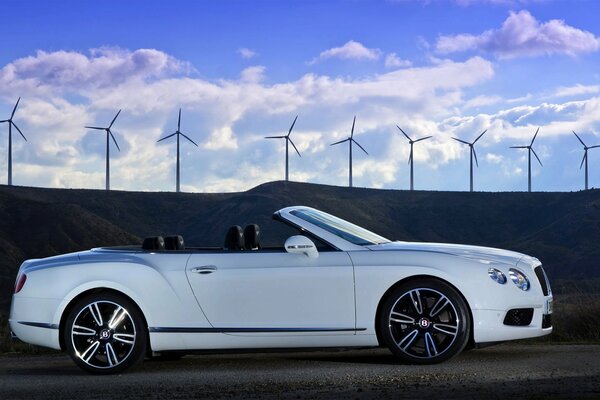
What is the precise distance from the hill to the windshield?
81.1m

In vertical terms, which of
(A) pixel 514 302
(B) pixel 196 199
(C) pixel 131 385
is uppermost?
(B) pixel 196 199

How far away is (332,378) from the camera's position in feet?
29.4

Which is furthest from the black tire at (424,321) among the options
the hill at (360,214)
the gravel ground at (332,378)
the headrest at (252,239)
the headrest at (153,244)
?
the hill at (360,214)

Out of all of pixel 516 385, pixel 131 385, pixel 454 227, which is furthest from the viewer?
pixel 454 227

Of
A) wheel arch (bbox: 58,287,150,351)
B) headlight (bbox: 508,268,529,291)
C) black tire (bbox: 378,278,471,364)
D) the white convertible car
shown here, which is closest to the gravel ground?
black tire (bbox: 378,278,471,364)

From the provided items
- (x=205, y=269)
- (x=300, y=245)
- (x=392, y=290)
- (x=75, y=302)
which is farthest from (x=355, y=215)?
(x=300, y=245)

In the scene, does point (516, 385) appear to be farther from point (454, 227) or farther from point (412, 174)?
point (454, 227)

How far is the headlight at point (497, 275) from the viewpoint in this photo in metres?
9.60

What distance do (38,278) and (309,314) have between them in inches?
106

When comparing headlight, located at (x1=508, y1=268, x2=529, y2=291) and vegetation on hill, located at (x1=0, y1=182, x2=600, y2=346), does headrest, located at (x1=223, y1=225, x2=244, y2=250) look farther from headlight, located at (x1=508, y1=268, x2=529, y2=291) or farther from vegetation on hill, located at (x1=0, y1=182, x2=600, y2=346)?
vegetation on hill, located at (x1=0, y1=182, x2=600, y2=346)

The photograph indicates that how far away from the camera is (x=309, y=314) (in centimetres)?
959

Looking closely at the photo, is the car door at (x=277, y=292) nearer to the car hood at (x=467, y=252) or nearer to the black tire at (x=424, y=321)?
the black tire at (x=424, y=321)

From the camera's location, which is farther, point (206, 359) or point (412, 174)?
point (412, 174)

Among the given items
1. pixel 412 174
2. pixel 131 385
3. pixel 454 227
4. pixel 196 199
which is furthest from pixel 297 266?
pixel 196 199
